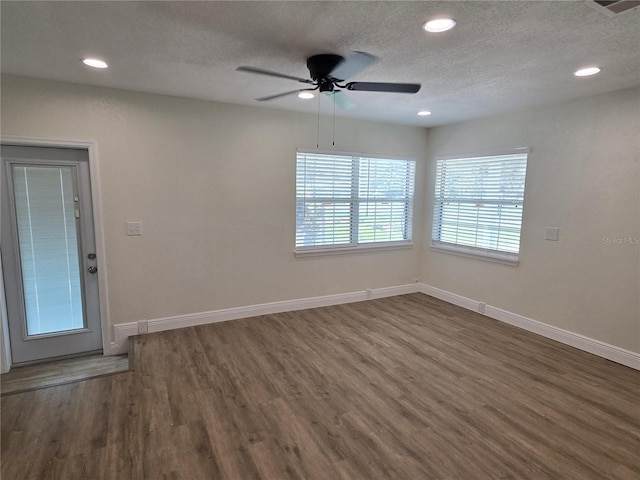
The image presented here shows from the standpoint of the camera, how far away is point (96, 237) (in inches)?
133

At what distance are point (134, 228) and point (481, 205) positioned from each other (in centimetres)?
412

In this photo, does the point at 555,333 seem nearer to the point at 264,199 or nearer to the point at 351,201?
the point at 351,201

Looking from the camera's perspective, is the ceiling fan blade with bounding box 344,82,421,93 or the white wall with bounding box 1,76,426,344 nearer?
the ceiling fan blade with bounding box 344,82,421,93

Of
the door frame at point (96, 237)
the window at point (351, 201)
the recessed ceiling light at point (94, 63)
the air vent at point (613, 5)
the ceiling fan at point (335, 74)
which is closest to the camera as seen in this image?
the air vent at point (613, 5)

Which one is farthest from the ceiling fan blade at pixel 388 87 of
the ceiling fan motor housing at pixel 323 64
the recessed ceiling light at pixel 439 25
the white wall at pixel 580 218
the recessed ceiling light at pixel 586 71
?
the white wall at pixel 580 218

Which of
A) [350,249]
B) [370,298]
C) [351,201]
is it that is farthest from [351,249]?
[370,298]

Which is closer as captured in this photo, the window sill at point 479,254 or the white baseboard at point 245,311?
the white baseboard at point 245,311

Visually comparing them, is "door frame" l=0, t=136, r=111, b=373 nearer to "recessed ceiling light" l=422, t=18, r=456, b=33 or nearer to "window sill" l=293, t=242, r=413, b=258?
"window sill" l=293, t=242, r=413, b=258

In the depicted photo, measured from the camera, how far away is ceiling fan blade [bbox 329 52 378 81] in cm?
203

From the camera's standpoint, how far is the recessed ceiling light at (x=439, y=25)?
1.88 m

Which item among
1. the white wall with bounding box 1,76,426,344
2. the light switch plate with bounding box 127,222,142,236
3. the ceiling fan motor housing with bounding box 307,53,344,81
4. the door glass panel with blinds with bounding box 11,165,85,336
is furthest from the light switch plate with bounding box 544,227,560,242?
the door glass panel with blinds with bounding box 11,165,85,336

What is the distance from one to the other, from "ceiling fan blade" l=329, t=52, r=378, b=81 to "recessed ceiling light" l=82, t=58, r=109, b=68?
5.72ft

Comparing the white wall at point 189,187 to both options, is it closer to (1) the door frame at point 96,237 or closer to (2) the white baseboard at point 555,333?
(1) the door frame at point 96,237

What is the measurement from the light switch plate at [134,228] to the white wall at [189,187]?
0.05 meters
